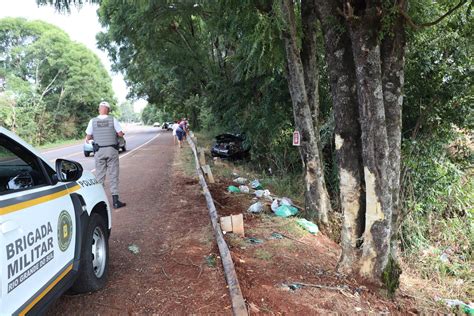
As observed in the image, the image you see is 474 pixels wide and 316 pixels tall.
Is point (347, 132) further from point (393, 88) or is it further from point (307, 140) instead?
point (307, 140)

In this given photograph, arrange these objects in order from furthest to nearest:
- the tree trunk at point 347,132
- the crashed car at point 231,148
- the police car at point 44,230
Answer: the crashed car at point 231,148, the tree trunk at point 347,132, the police car at point 44,230

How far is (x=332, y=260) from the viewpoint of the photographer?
533cm

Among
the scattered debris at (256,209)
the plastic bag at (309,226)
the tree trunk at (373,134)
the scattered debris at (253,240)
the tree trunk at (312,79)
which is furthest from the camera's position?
the scattered debris at (256,209)

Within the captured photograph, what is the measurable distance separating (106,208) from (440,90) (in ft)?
25.5

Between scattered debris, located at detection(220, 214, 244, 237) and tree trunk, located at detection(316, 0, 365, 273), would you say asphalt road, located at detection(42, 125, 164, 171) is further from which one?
tree trunk, located at detection(316, 0, 365, 273)

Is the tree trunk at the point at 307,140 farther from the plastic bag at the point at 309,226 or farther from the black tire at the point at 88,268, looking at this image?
the black tire at the point at 88,268

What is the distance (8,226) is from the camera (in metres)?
2.17

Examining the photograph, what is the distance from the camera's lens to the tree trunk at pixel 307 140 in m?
6.48

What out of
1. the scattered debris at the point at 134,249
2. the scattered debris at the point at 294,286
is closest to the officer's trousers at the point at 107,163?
the scattered debris at the point at 134,249

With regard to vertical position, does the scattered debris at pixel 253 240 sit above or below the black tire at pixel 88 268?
below

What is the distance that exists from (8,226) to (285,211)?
5.72m

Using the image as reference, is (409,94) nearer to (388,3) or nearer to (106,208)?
(388,3)

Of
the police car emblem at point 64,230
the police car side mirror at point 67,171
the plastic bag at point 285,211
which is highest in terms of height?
the police car side mirror at point 67,171

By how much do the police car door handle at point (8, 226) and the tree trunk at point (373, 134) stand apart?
11.8 ft
